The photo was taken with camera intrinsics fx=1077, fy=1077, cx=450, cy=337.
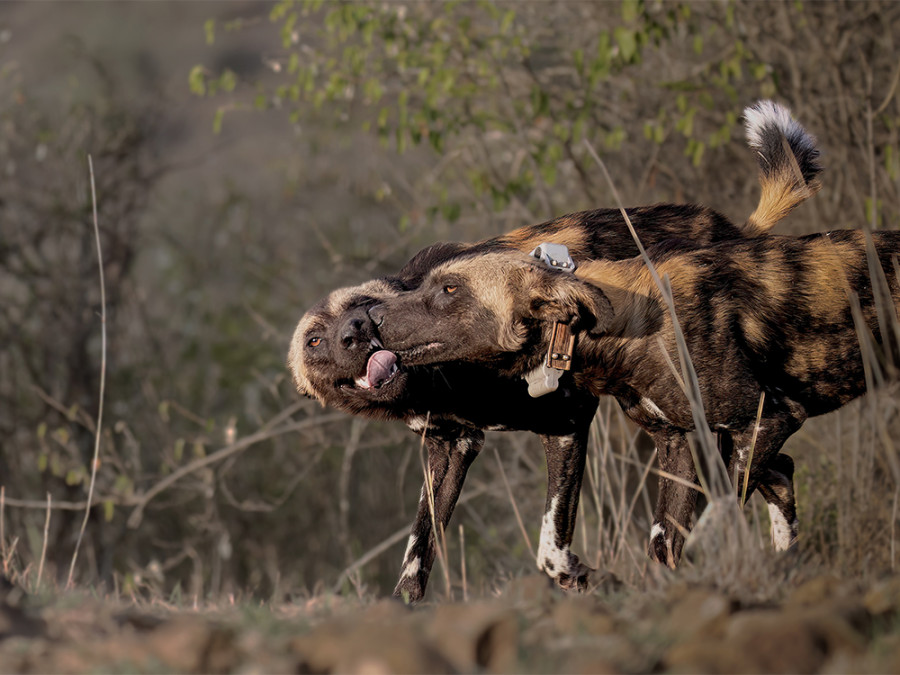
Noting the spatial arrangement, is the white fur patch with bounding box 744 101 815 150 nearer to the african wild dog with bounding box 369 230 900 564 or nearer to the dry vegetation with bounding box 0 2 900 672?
the african wild dog with bounding box 369 230 900 564

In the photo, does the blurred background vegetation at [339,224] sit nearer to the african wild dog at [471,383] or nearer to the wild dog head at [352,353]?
the african wild dog at [471,383]

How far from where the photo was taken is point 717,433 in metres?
3.79

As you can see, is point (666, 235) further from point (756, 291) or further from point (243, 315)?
point (243, 315)

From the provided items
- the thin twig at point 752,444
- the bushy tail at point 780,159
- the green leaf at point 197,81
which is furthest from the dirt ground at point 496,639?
the green leaf at point 197,81

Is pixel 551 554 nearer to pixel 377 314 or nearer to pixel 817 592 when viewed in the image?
pixel 377 314

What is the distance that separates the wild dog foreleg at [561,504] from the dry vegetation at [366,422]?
5.8 inches

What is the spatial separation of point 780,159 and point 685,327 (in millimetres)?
1165

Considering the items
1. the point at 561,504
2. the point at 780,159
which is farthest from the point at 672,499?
the point at 780,159

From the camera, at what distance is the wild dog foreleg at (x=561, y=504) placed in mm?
4219

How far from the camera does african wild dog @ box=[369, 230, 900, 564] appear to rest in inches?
147

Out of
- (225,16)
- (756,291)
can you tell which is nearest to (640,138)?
(756,291)

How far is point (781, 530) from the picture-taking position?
4500mm

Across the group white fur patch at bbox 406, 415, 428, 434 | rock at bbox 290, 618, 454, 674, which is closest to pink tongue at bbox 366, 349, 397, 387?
white fur patch at bbox 406, 415, 428, 434

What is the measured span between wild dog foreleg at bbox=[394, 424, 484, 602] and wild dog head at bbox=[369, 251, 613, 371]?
1.66 feet
